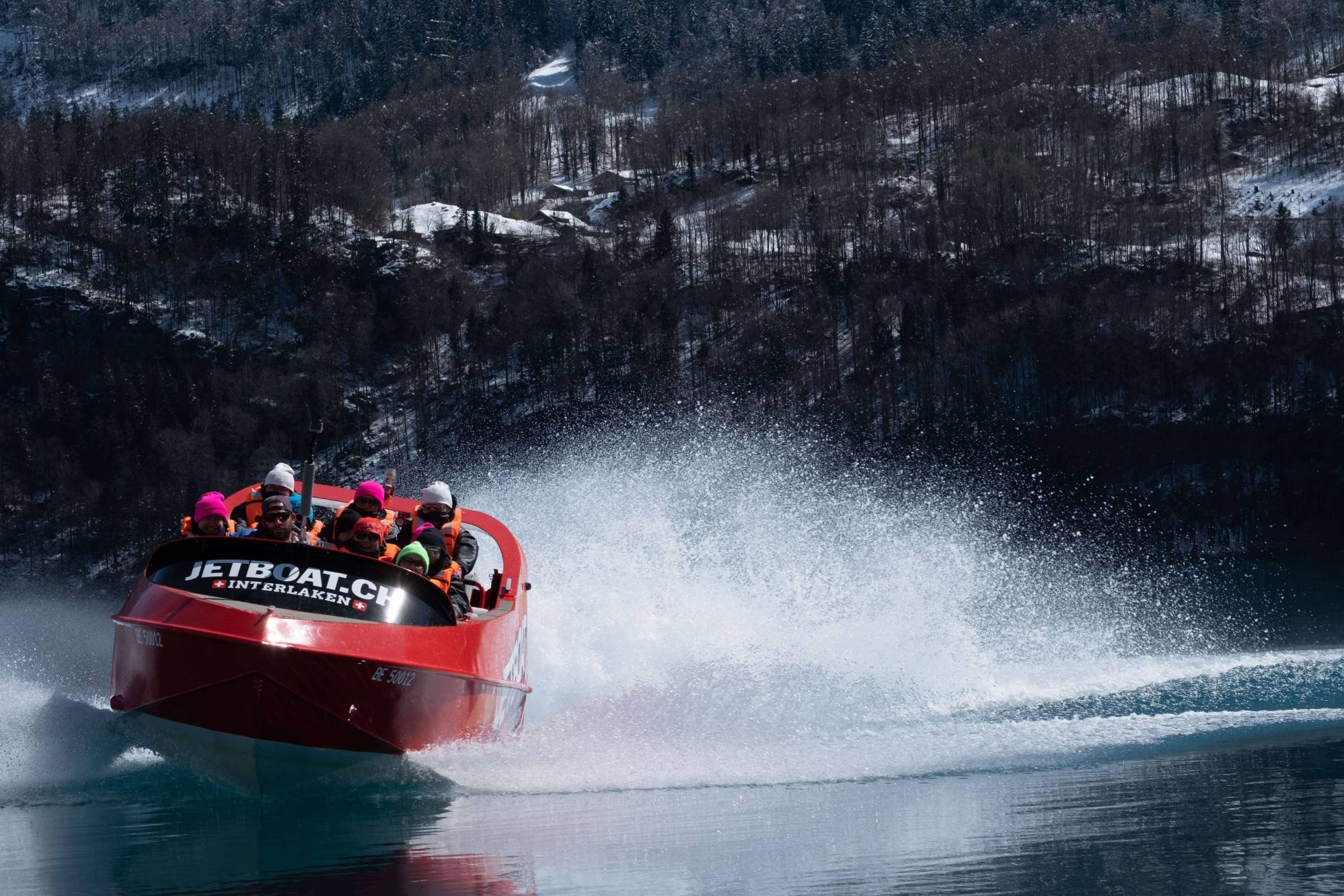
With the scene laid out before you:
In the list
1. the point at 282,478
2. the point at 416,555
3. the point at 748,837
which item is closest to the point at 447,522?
the point at 282,478

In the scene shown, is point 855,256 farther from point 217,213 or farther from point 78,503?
point 78,503

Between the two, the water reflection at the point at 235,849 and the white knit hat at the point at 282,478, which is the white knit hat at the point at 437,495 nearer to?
the white knit hat at the point at 282,478

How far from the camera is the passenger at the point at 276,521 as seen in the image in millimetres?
11852

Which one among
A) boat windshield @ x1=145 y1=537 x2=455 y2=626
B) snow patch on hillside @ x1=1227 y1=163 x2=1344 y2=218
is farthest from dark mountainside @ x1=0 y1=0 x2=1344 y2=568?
boat windshield @ x1=145 y1=537 x2=455 y2=626

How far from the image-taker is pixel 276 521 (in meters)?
11.9

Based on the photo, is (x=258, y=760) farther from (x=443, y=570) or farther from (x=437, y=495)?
(x=437, y=495)

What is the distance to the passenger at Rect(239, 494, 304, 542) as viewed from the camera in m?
11.9

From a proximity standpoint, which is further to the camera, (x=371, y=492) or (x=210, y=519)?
(x=371, y=492)

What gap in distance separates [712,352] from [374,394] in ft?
79.6

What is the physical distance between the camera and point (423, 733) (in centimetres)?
1140

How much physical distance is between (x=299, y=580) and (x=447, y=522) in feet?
14.5

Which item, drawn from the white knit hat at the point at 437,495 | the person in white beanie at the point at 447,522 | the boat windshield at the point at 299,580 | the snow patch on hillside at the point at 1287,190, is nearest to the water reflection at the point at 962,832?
the boat windshield at the point at 299,580

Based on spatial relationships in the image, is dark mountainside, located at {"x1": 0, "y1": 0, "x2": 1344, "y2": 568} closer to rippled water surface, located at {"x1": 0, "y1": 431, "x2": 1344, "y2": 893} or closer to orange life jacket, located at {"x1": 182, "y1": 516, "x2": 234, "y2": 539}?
rippled water surface, located at {"x1": 0, "y1": 431, "x2": 1344, "y2": 893}

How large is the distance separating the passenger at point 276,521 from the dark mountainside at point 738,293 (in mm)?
71865
